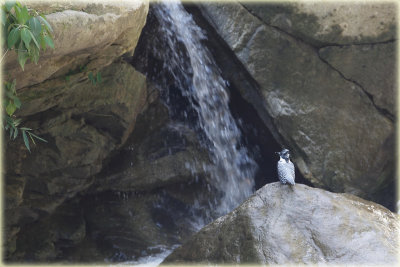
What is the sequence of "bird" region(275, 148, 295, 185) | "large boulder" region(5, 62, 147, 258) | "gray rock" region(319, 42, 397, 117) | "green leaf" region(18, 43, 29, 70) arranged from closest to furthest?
"green leaf" region(18, 43, 29, 70) → "bird" region(275, 148, 295, 185) → "large boulder" region(5, 62, 147, 258) → "gray rock" region(319, 42, 397, 117)

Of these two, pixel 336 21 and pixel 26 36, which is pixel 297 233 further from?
pixel 336 21

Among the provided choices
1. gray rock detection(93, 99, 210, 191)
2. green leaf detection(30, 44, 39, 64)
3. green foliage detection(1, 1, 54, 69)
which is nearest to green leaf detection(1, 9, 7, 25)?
green foliage detection(1, 1, 54, 69)

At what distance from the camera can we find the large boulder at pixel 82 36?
350 centimetres

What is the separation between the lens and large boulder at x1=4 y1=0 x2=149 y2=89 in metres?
3.50

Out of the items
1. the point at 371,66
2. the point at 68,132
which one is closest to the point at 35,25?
the point at 68,132

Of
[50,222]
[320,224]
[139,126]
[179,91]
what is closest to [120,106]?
[139,126]

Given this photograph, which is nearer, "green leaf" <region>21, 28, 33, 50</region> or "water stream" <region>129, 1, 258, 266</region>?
"green leaf" <region>21, 28, 33, 50</region>

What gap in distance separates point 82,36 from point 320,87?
3.22 meters

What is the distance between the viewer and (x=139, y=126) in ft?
21.1

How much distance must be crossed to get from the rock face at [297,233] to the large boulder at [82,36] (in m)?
1.77

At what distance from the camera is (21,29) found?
288 cm

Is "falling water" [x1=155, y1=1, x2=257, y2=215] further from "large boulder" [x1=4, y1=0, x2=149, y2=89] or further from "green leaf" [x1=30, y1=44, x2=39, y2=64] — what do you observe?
"green leaf" [x1=30, y1=44, x2=39, y2=64]

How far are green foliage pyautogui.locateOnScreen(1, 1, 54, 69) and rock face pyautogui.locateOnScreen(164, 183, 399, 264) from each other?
6.24 feet

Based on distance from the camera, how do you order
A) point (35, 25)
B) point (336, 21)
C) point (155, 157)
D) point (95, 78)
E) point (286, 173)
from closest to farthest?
point (35, 25) < point (286, 173) < point (95, 78) < point (336, 21) < point (155, 157)
